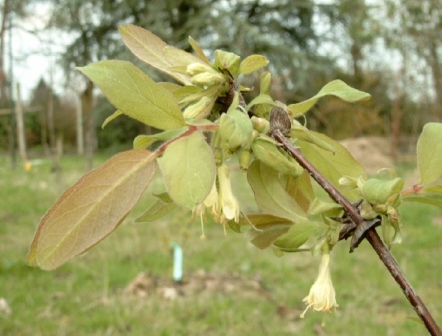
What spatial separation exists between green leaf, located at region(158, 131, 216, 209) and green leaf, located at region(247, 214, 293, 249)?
0.11 m

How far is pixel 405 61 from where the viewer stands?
5.43 metres

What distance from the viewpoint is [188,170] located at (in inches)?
11.3

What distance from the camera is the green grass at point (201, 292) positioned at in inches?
74.4

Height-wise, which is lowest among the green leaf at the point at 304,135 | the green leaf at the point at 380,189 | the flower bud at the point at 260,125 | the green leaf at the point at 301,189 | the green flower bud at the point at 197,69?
the green leaf at the point at 301,189

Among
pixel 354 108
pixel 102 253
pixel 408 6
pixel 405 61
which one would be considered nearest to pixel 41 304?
pixel 102 253

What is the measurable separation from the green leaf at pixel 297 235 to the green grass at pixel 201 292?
1359 millimetres

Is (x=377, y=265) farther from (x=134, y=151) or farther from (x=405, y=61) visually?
(x=405, y=61)

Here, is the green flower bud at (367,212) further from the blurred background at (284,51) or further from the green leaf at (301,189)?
the blurred background at (284,51)

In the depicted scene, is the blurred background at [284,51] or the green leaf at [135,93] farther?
the blurred background at [284,51]

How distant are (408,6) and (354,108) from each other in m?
2.58

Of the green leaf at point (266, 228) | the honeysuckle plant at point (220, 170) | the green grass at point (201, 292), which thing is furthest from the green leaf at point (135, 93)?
the green grass at point (201, 292)

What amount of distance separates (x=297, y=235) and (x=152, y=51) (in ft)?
0.59


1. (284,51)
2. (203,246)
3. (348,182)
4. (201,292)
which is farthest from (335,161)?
(284,51)

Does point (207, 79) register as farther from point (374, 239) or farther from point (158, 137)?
point (374, 239)
